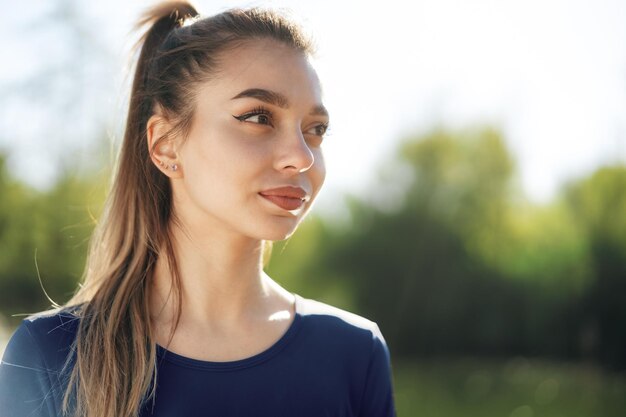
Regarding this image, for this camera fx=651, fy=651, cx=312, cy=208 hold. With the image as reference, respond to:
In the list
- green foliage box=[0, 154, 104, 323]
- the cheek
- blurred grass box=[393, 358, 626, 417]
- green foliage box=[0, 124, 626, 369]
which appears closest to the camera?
the cheek

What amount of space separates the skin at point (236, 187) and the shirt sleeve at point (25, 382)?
0.29 metres

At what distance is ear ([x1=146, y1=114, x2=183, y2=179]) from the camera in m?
1.71

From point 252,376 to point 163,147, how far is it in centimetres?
64

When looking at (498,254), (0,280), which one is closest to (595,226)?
(498,254)

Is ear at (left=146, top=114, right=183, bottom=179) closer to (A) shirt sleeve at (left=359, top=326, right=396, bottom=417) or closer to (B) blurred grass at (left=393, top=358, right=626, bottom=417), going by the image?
(A) shirt sleeve at (left=359, top=326, right=396, bottom=417)

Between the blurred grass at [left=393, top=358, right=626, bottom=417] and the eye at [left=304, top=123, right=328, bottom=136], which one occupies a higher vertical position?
the eye at [left=304, top=123, right=328, bottom=136]

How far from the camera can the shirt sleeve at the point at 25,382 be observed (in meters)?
1.54

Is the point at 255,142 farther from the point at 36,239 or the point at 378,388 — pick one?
the point at 36,239

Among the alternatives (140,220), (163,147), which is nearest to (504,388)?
(140,220)

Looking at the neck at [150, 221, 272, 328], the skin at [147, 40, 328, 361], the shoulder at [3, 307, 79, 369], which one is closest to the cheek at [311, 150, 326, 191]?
the skin at [147, 40, 328, 361]

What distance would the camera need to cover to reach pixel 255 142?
1.57 meters

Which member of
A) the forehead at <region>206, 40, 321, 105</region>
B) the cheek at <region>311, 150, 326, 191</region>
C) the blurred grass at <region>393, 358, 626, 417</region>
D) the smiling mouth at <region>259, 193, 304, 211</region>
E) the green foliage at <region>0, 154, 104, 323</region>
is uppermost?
the forehead at <region>206, 40, 321, 105</region>

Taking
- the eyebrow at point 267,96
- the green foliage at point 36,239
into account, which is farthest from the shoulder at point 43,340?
the green foliage at point 36,239

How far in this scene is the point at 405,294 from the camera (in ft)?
23.3
